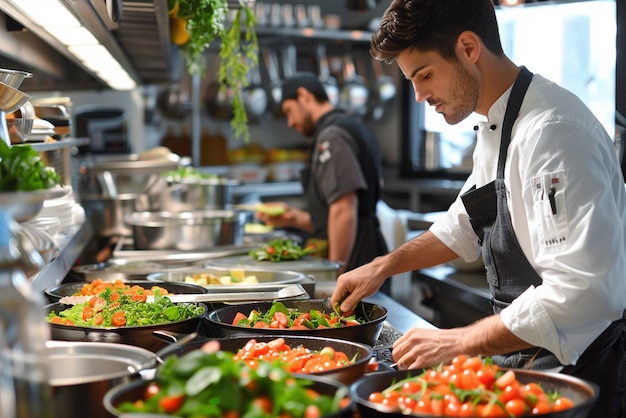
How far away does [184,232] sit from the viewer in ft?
13.8

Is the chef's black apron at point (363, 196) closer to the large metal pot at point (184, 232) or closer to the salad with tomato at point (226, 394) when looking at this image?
the large metal pot at point (184, 232)

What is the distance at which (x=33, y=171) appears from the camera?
58.2 inches

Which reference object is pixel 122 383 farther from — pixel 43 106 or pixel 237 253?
pixel 237 253

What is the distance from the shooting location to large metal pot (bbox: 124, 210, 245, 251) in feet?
13.6

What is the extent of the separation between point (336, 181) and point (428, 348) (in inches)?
109

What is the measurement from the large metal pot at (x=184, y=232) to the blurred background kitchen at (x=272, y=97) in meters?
0.32

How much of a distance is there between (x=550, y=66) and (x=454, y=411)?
4.11 m

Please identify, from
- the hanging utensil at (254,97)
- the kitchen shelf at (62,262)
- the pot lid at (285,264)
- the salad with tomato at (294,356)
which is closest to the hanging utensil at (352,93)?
the hanging utensil at (254,97)

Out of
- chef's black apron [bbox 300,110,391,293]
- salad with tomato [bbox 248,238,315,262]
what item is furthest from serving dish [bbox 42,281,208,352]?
chef's black apron [bbox 300,110,391,293]

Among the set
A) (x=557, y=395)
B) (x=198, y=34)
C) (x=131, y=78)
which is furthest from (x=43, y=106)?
(x=557, y=395)

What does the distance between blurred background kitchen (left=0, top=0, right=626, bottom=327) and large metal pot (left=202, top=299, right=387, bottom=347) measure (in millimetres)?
840

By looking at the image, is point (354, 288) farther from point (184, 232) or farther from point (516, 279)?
point (184, 232)

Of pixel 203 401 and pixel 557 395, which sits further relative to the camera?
pixel 557 395

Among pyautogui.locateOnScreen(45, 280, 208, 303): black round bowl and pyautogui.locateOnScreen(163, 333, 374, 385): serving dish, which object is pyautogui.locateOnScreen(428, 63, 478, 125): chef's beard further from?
pyautogui.locateOnScreen(45, 280, 208, 303): black round bowl
